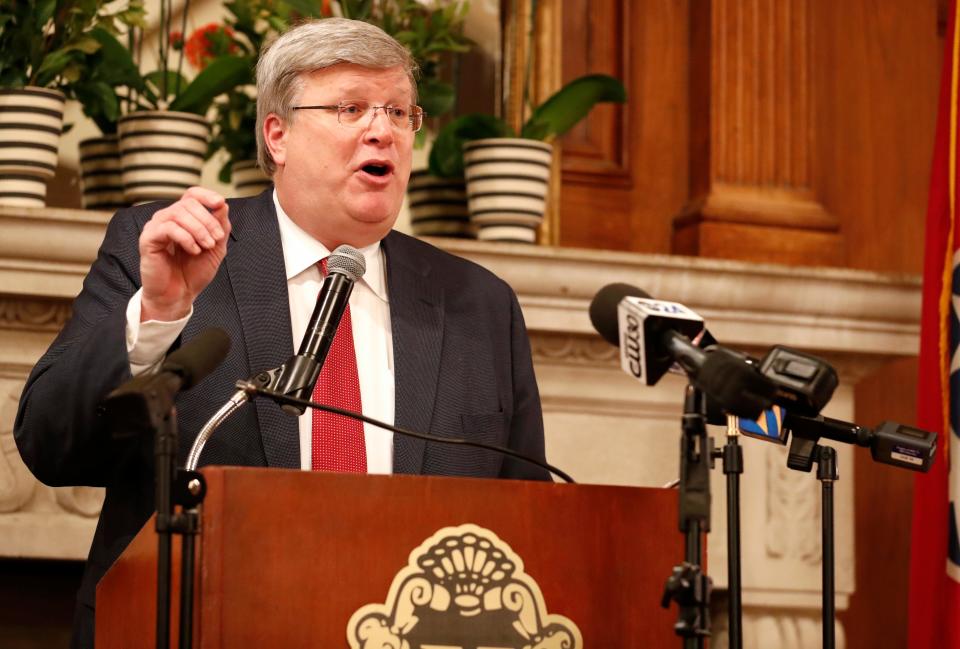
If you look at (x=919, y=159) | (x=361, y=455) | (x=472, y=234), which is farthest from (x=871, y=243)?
(x=361, y=455)

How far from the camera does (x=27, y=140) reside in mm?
2799

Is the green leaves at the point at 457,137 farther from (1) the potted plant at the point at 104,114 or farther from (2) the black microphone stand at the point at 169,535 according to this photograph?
(2) the black microphone stand at the point at 169,535

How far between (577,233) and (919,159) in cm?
90

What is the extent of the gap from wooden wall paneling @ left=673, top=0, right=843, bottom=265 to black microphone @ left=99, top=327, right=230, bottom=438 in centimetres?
202

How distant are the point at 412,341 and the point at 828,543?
0.67m

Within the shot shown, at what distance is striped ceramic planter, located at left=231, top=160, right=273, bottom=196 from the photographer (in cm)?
300

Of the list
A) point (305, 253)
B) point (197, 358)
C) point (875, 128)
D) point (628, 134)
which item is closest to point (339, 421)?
point (305, 253)

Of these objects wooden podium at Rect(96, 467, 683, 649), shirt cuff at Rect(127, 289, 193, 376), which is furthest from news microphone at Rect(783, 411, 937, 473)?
shirt cuff at Rect(127, 289, 193, 376)

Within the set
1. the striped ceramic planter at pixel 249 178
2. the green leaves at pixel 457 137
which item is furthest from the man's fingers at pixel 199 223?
the green leaves at pixel 457 137

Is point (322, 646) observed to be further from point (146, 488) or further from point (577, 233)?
point (577, 233)

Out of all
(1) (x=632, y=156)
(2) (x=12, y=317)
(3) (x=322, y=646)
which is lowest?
(3) (x=322, y=646)

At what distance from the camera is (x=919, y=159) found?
11.5ft

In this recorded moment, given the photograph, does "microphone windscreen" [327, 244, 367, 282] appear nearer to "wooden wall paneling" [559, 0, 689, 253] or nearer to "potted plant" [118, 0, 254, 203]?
"potted plant" [118, 0, 254, 203]

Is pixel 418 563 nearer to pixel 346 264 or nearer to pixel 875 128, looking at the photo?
pixel 346 264
